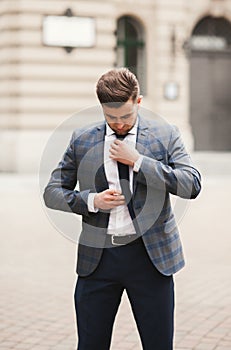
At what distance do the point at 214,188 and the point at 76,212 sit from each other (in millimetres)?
14387

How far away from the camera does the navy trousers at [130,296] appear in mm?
3559

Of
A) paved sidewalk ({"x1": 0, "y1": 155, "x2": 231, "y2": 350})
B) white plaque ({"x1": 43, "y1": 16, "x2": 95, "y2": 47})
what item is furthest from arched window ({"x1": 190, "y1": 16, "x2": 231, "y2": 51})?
paved sidewalk ({"x1": 0, "y1": 155, "x2": 231, "y2": 350})

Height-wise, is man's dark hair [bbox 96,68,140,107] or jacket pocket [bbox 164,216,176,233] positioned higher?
man's dark hair [bbox 96,68,140,107]

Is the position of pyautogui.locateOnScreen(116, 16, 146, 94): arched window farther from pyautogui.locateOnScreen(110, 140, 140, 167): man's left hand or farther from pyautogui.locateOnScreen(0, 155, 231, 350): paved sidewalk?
pyautogui.locateOnScreen(110, 140, 140, 167): man's left hand

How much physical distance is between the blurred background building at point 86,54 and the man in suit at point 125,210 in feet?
57.6

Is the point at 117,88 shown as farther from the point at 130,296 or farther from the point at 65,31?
the point at 65,31

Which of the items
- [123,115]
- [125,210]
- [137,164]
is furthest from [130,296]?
[123,115]

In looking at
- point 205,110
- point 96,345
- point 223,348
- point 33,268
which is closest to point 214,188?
point 205,110

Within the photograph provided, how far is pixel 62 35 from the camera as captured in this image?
A: 21375 mm

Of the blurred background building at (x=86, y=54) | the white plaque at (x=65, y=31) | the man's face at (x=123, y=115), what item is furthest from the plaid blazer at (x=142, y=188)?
the white plaque at (x=65, y=31)

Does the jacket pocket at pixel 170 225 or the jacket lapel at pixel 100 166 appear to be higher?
the jacket lapel at pixel 100 166

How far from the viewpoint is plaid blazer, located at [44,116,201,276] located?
3.46m

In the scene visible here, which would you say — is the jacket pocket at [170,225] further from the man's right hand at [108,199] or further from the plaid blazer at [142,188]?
the man's right hand at [108,199]

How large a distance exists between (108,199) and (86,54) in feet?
61.3
